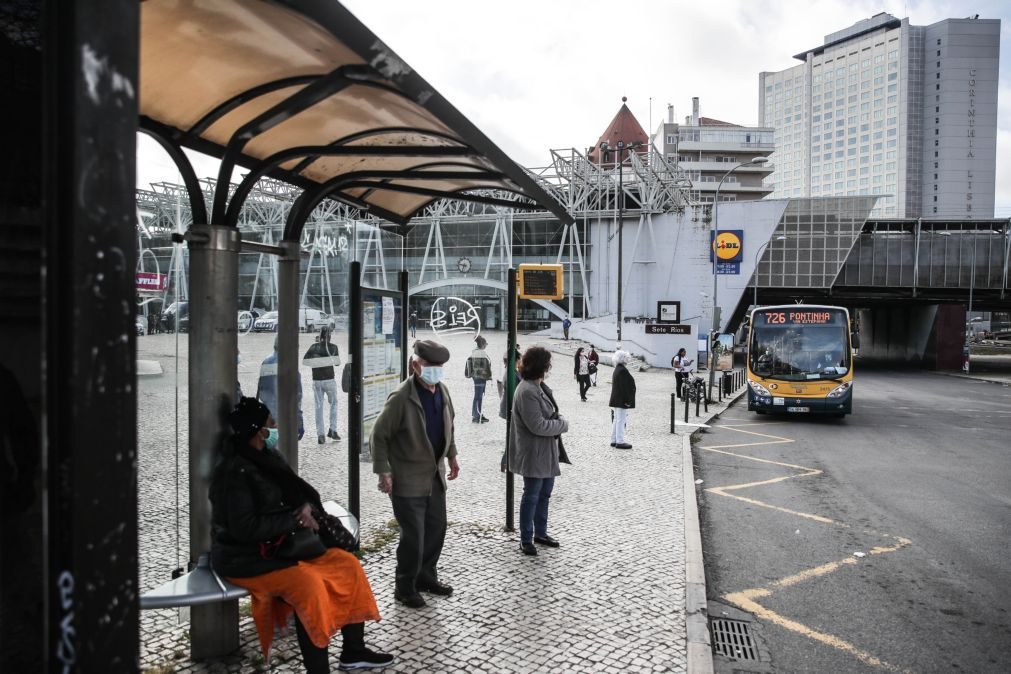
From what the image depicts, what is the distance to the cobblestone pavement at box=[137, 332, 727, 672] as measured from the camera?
13.8ft

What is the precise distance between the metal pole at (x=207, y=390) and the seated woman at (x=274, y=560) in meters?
0.20

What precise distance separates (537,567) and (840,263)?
47951 millimetres

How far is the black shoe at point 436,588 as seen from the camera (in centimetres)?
511

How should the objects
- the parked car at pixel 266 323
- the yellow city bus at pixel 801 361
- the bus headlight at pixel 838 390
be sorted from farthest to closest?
the yellow city bus at pixel 801 361 < the bus headlight at pixel 838 390 < the parked car at pixel 266 323

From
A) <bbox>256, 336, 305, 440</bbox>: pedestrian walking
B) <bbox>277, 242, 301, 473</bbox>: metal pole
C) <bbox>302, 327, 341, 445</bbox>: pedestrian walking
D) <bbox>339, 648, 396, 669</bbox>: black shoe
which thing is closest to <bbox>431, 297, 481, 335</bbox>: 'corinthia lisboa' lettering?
<bbox>302, 327, 341, 445</bbox>: pedestrian walking

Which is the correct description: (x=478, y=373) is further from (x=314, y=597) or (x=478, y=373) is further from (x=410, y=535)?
(x=314, y=597)

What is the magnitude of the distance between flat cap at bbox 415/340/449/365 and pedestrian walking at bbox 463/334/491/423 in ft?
30.5

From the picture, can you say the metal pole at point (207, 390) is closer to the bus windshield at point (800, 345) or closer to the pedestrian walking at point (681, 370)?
the bus windshield at point (800, 345)

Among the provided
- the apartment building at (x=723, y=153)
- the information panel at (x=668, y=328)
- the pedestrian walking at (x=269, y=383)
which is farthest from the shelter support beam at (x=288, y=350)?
the apartment building at (x=723, y=153)

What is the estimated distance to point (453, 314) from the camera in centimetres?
1088

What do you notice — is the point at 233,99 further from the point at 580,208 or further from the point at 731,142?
the point at 731,142

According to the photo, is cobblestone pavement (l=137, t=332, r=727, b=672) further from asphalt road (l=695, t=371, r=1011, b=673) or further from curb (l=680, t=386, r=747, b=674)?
asphalt road (l=695, t=371, r=1011, b=673)

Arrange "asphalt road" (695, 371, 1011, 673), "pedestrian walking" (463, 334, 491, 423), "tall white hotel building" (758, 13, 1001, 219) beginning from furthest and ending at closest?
"tall white hotel building" (758, 13, 1001, 219)
"pedestrian walking" (463, 334, 491, 423)
"asphalt road" (695, 371, 1011, 673)

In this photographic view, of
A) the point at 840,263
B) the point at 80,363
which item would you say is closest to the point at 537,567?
the point at 80,363
